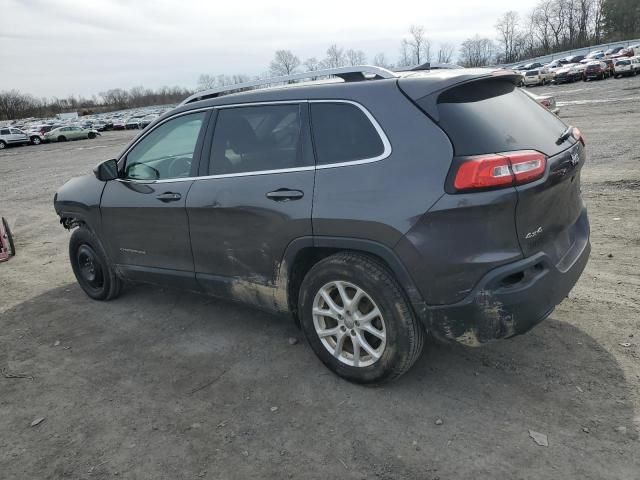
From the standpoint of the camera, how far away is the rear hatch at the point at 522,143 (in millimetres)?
2738

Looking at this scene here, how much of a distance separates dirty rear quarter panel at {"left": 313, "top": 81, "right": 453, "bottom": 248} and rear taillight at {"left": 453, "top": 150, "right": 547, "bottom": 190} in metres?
0.10

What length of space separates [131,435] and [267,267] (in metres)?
1.31

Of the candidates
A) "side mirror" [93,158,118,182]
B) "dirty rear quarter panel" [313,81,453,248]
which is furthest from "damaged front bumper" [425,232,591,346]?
"side mirror" [93,158,118,182]

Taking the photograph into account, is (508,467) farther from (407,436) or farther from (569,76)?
(569,76)

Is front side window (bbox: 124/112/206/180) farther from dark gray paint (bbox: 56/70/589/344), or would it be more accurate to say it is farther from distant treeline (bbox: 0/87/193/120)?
distant treeline (bbox: 0/87/193/120)

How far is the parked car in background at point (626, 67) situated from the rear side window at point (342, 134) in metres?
44.1

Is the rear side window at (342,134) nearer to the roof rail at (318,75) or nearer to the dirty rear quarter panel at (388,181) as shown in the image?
the dirty rear quarter panel at (388,181)

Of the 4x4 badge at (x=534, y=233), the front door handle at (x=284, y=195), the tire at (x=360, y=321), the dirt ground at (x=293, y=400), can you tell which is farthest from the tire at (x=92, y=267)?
the 4x4 badge at (x=534, y=233)

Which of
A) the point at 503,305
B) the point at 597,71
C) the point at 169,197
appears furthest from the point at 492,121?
the point at 597,71

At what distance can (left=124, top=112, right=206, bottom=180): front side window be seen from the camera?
4.03m

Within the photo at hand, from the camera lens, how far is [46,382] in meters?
3.75

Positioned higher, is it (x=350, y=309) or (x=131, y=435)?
(x=350, y=309)

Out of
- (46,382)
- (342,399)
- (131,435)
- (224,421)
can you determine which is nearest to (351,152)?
(342,399)

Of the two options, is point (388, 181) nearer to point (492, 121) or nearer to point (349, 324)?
point (492, 121)
